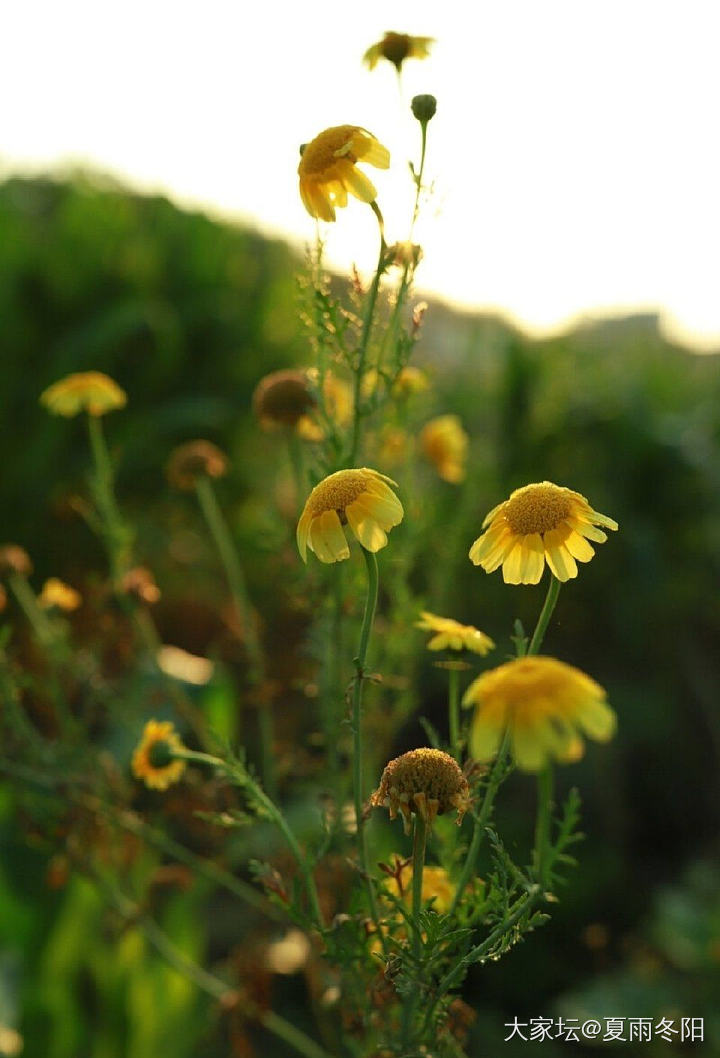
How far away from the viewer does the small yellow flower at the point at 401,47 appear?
0.85m

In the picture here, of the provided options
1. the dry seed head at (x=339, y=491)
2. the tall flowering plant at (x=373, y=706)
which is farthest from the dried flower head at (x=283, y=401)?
the dry seed head at (x=339, y=491)

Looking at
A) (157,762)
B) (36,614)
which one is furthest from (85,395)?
(157,762)

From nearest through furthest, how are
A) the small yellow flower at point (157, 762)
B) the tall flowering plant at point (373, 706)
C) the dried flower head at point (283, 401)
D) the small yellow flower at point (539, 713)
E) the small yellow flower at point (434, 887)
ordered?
1. the small yellow flower at point (539, 713)
2. the tall flowering plant at point (373, 706)
3. the small yellow flower at point (434, 887)
4. the small yellow flower at point (157, 762)
5. the dried flower head at point (283, 401)

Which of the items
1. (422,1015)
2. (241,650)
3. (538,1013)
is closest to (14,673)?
(241,650)

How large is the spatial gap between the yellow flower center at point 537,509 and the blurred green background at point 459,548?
0.49 ft

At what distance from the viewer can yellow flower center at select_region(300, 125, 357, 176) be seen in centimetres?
73

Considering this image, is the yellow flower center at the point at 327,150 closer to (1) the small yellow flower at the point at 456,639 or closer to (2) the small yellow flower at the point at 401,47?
(2) the small yellow flower at the point at 401,47

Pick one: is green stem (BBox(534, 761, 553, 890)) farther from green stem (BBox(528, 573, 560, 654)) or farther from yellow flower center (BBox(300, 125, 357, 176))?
yellow flower center (BBox(300, 125, 357, 176))

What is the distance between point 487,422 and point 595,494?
699 millimetres

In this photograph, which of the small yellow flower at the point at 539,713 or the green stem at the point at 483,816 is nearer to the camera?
the small yellow flower at the point at 539,713

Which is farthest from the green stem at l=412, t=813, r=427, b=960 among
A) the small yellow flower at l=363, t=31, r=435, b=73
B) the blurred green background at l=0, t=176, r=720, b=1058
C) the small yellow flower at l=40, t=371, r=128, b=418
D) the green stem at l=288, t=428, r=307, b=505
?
the small yellow flower at l=40, t=371, r=128, b=418

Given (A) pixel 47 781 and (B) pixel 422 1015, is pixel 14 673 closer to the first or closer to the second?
(A) pixel 47 781

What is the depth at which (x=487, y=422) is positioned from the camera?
4.01m

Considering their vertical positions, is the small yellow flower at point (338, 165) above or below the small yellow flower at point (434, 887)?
above
